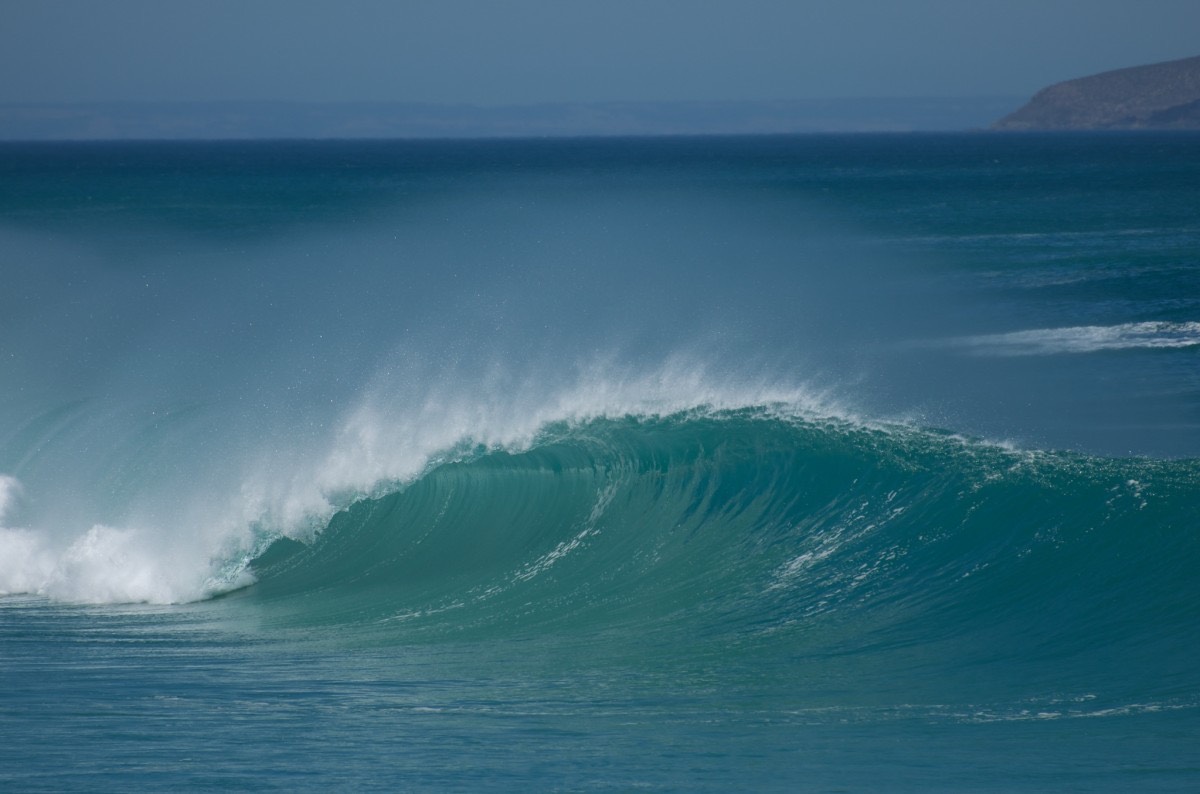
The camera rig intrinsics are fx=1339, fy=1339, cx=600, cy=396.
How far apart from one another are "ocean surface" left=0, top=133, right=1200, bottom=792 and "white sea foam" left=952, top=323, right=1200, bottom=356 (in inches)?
4.3

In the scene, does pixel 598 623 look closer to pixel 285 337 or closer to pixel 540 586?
pixel 540 586

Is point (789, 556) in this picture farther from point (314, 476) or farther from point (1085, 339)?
point (1085, 339)

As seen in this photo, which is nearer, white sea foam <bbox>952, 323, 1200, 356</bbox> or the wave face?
the wave face

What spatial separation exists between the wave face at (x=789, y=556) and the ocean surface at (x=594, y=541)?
0.14ft

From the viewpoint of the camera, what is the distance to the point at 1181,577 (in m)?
9.50

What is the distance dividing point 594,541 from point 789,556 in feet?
5.98

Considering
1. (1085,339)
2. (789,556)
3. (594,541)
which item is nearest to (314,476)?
(594,541)

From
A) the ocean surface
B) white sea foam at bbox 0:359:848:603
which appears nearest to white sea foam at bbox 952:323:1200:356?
the ocean surface

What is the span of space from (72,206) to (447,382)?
172 ft

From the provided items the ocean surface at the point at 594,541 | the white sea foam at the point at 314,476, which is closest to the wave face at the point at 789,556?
the ocean surface at the point at 594,541

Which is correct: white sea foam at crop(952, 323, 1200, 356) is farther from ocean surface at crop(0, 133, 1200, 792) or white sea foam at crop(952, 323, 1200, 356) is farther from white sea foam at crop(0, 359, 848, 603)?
white sea foam at crop(0, 359, 848, 603)

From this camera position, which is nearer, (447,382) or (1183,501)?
(1183,501)

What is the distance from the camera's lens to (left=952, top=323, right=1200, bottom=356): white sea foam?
21.6 meters

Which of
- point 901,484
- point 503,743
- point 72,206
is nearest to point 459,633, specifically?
point 503,743
